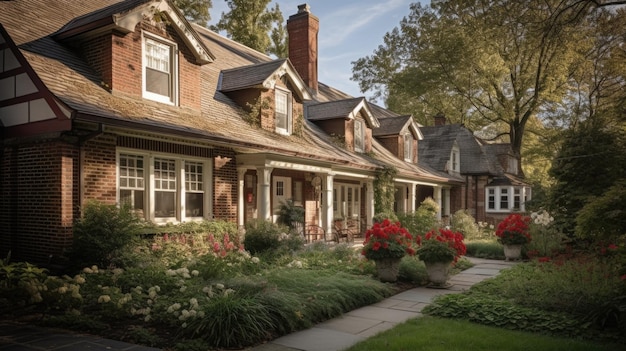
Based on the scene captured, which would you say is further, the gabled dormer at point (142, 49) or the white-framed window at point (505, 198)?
the white-framed window at point (505, 198)

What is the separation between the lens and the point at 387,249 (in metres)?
9.28

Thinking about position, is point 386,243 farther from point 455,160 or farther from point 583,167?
point 455,160

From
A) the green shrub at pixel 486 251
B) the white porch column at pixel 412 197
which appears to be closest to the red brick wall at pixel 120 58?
the green shrub at pixel 486 251

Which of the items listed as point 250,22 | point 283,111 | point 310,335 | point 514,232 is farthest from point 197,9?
point 310,335

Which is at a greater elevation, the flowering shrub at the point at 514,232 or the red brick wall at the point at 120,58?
the red brick wall at the point at 120,58

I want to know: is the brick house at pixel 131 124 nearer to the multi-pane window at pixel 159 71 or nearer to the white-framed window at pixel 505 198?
the multi-pane window at pixel 159 71

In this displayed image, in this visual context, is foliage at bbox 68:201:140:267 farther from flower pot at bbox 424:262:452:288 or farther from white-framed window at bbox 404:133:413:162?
white-framed window at bbox 404:133:413:162

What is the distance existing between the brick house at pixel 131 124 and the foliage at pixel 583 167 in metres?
6.65

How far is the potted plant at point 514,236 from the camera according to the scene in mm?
13852

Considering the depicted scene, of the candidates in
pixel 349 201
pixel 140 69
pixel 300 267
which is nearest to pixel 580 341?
pixel 300 267

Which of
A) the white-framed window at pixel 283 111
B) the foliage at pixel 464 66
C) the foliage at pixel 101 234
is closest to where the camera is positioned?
the foliage at pixel 101 234

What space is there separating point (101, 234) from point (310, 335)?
15.3 ft

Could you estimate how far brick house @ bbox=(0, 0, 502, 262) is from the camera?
878cm

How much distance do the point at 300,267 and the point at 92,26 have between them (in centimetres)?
697
